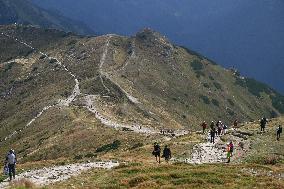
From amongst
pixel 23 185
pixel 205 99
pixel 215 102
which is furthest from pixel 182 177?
pixel 215 102

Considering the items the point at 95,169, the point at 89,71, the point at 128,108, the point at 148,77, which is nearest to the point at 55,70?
the point at 89,71

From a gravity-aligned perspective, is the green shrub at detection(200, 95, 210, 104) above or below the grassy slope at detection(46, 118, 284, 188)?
above

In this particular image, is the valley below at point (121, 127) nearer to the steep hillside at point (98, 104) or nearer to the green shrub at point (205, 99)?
the steep hillside at point (98, 104)

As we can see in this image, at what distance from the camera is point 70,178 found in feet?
134

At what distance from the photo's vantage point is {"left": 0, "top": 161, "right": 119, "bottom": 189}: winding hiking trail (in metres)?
40.4

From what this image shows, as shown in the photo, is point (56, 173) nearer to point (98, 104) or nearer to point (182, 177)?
point (182, 177)

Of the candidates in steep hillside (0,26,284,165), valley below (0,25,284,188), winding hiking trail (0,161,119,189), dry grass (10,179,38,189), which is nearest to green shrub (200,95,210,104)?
steep hillside (0,26,284,165)

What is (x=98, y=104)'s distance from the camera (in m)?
125

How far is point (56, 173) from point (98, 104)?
81.4 metres

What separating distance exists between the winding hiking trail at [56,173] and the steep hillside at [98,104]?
20.0 m

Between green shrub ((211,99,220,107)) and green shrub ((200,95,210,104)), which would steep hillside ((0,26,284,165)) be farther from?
green shrub ((200,95,210,104))

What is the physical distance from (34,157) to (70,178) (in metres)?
43.9

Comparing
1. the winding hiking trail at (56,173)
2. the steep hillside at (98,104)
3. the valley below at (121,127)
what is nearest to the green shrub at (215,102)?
the steep hillside at (98,104)

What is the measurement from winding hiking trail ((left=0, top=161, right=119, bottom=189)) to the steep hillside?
20.0 m
